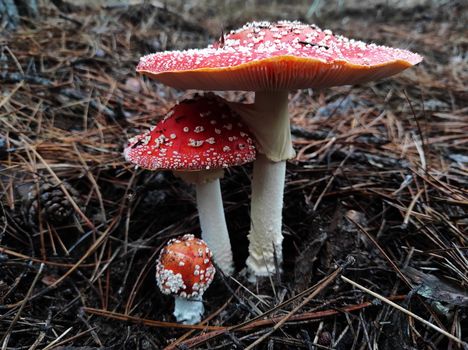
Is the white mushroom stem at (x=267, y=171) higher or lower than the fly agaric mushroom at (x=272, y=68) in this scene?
lower

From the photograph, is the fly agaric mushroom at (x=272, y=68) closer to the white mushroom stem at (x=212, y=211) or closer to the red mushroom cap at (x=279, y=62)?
the red mushroom cap at (x=279, y=62)

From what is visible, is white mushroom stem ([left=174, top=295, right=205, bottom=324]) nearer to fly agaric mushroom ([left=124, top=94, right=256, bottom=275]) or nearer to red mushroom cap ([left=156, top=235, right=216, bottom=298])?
red mushroom cap ([left=156, top=235, right=216, bottom=298])

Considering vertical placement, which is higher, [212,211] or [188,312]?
[212,211]

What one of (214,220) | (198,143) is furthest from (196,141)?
(214,220)

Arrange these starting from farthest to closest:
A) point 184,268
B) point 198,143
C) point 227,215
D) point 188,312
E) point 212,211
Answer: point 227,215 → point 212,211 → point 188,312 → point 184,268 → point 198,143

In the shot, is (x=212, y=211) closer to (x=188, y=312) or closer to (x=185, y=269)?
(x=185, y=269)

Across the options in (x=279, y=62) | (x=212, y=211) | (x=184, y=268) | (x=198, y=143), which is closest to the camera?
(x=279, y=62)

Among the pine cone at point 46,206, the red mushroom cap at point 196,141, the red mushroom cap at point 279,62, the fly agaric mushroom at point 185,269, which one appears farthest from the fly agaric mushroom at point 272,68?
the pine cone at point 46,206
